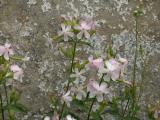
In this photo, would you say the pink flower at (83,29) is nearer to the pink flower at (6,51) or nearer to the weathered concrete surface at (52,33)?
the pink flower at (6,51)

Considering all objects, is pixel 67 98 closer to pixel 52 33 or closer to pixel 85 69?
pixel 85 69

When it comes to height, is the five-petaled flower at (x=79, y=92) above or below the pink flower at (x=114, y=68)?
below

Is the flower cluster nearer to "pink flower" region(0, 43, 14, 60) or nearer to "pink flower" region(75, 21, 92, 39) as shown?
"pink flower" region(75, 21, 92, 39)

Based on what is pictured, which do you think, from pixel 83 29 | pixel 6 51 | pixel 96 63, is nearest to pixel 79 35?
pixel 83 29

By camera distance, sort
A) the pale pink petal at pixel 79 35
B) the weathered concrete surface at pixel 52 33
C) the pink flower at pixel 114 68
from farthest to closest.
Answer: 1. the weathered concrete surface at pixel 52 33
2. the pale pink petal at pixel 79 35
3. the pink flower at pixel 114 68

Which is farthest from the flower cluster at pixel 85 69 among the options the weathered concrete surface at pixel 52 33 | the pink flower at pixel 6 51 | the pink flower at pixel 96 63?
the weathered concrete surface at pixel 52 33

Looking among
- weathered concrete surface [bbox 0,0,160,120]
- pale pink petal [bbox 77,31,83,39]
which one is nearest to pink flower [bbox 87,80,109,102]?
pale pink petal [bbox 77,31,83,39]
